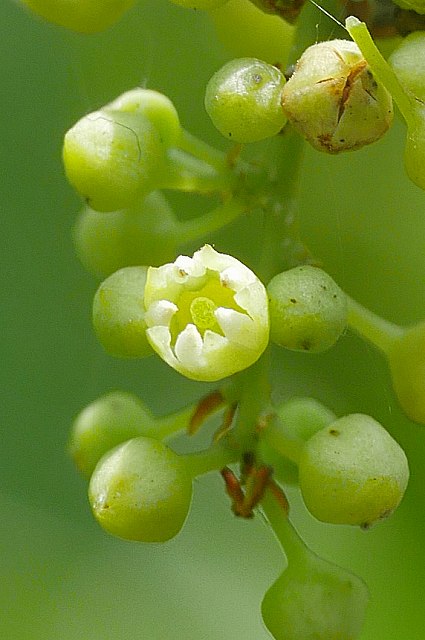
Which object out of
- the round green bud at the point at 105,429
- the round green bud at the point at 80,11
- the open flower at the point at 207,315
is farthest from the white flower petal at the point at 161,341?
the round green bud at the point at 80,11

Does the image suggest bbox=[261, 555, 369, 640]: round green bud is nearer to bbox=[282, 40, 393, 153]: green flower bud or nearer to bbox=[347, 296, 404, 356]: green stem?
bbox=[347, 296, 404, 356]: green stem

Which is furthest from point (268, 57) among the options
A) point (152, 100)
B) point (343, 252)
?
point (343, 252)

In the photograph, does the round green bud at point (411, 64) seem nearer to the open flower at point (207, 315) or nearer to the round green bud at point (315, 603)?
the open flower at point (207, 315)

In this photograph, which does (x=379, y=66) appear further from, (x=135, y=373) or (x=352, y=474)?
(x=135, y=373)

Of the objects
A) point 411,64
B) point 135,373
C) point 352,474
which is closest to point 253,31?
point 411,64

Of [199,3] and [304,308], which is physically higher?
[199,3]
